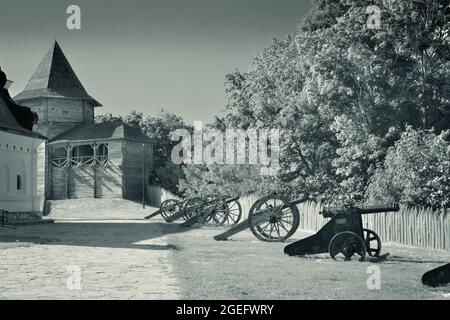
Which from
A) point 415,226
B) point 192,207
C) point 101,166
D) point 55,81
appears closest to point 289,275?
point 415,226

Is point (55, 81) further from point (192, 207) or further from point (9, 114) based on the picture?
point (192, 207)

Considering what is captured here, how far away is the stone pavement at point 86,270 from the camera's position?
8.57 meters

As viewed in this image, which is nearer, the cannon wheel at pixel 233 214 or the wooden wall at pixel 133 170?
the cannon wheel at pixel 233 214

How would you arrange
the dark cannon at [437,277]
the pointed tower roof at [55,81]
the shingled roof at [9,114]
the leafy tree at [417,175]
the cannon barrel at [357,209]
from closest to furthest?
the dark cannon at [437,277] < the cannon barrel at [357,209] < the leafy tree at [417,175] < the shingled roof at [9,114] < the pointed tower roof at [55,81]

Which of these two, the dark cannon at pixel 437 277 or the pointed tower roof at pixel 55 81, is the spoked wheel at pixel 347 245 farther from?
the pointed tower roof at pixel 55 81

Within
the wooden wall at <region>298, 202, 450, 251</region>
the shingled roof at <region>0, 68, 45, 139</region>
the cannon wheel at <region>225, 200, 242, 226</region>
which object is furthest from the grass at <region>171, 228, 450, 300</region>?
the shingled roof at <region>0, 68, 45, 139</region>

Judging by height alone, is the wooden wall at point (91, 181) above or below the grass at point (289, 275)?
above

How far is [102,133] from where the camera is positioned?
54.0 meters

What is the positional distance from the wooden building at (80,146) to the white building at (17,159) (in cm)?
1791

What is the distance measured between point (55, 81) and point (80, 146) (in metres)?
6.60

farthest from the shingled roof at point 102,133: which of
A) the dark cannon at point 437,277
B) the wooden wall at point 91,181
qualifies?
the dark cannon at point 437,277

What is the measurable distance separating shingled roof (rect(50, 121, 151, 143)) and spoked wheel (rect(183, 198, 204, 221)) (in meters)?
23.0

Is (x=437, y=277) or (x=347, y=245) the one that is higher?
(x=347, y=245)
